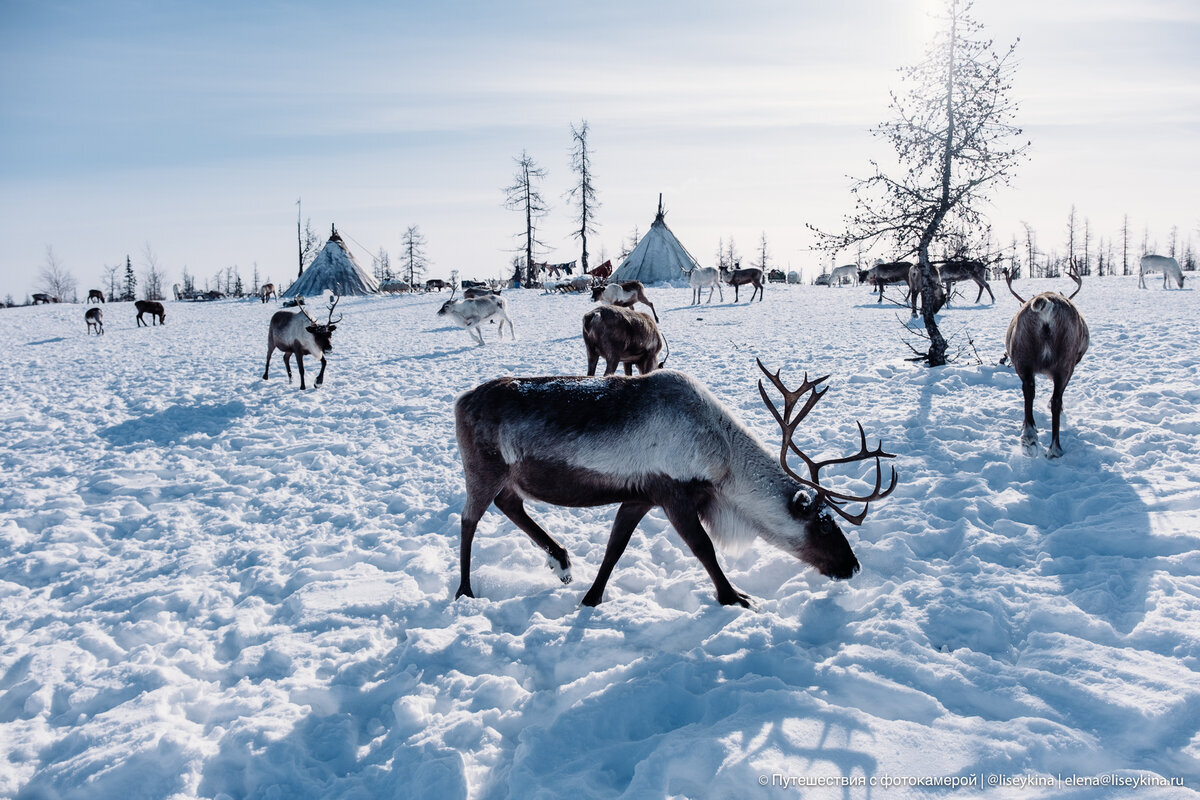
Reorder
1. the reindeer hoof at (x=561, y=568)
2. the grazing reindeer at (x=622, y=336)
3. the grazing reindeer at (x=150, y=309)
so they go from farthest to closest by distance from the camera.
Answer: the grazing reindeer at (x=150, y=309), the grazing reindeer at (x=622, y=336), the reindeer hoof at (x=561, y=568)

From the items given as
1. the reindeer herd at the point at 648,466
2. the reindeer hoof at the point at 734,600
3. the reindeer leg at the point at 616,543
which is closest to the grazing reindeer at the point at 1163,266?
the reindeer herd at the point at 648,466

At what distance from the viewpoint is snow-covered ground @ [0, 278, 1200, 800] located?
2.79 metres

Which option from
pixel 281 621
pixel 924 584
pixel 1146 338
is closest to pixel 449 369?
pixel 281 621

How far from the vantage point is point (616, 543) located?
4.36m

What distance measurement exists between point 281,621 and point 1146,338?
13609 millimetres

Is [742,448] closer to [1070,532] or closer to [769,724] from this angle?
[769,724]

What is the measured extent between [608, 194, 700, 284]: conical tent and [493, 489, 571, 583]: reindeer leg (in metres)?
36.9

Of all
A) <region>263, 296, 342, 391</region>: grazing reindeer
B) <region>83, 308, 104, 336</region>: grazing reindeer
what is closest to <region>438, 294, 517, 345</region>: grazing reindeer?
<region>263, 296, 342, 391</region>: grazing reindeer

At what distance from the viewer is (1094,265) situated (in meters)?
91.6

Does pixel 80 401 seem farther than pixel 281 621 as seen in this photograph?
Yes

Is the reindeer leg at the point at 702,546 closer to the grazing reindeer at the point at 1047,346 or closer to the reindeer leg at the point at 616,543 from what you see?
the reindeer leg at the point at 616,543

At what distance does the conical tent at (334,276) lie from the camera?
44156 millimetres

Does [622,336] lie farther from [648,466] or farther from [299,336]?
[299,336]

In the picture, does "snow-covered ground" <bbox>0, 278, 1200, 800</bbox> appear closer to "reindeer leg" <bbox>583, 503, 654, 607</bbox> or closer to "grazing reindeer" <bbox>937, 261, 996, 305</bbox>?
"reindeer leg" <bbox>583, 503, 654, 607</bbox>
